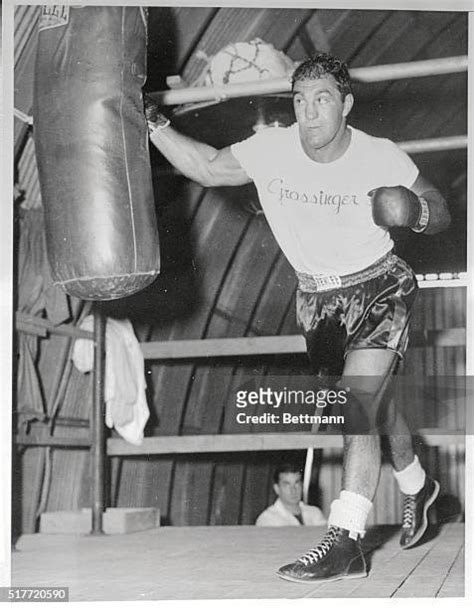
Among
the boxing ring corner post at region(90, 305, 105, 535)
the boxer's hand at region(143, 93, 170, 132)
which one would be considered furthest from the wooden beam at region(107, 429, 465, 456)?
the boxer's hand at region(143, 93, 170, 132)

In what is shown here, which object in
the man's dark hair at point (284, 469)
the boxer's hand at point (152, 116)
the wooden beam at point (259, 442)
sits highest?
the boxer's hand at point (152, 116)

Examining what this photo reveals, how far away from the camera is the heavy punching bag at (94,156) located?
92.3 inches

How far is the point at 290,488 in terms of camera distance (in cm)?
465

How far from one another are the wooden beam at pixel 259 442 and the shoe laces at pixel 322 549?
34.7 inches

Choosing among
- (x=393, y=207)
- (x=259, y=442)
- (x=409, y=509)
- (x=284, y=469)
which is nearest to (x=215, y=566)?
(x=409, y=509)

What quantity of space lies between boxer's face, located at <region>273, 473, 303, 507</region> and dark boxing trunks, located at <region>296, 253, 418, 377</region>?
6.26 feet

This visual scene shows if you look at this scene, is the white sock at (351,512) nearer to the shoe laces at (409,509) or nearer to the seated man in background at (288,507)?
the shoe laces at (409,509)

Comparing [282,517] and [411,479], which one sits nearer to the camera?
[411,479]

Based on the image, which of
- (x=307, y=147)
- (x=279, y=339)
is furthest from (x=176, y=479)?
(x=307, y=147)

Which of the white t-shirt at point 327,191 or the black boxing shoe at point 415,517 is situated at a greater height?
the white t-shirt at point 327,191

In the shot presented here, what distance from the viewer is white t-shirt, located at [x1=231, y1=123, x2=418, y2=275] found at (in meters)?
2.83

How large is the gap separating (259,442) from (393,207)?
3.91 ft

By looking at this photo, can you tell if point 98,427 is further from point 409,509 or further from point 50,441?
point 409,509

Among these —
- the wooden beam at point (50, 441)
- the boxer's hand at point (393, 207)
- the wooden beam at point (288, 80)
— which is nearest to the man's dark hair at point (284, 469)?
the wooden beam at point (50, 441)
